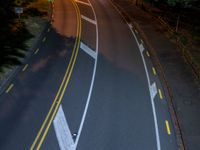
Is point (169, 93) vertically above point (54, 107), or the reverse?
point (169, 93)

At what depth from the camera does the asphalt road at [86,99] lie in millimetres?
21578

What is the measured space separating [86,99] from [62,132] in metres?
4.20

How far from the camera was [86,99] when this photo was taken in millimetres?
25641

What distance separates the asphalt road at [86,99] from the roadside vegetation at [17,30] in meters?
1.12

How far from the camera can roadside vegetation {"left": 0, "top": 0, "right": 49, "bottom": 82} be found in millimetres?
30797

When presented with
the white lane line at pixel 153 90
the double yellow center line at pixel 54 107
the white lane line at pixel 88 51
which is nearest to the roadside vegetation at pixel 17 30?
the double yellow center line at pixel 54 107

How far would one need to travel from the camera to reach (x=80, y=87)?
27.1 m

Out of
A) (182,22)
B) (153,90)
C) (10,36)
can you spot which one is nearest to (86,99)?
(153,90)

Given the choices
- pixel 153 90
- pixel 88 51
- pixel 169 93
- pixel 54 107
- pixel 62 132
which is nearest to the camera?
pixel 62 132

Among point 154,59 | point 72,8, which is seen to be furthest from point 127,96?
point 72,8

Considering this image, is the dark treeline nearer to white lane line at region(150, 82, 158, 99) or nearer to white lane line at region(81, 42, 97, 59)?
white lane line at region(81, 42, 97, 59)

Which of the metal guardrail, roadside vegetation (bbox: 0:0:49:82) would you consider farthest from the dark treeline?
the metal guardrail

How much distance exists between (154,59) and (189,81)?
486 cm

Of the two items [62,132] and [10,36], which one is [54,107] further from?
[10,36]
